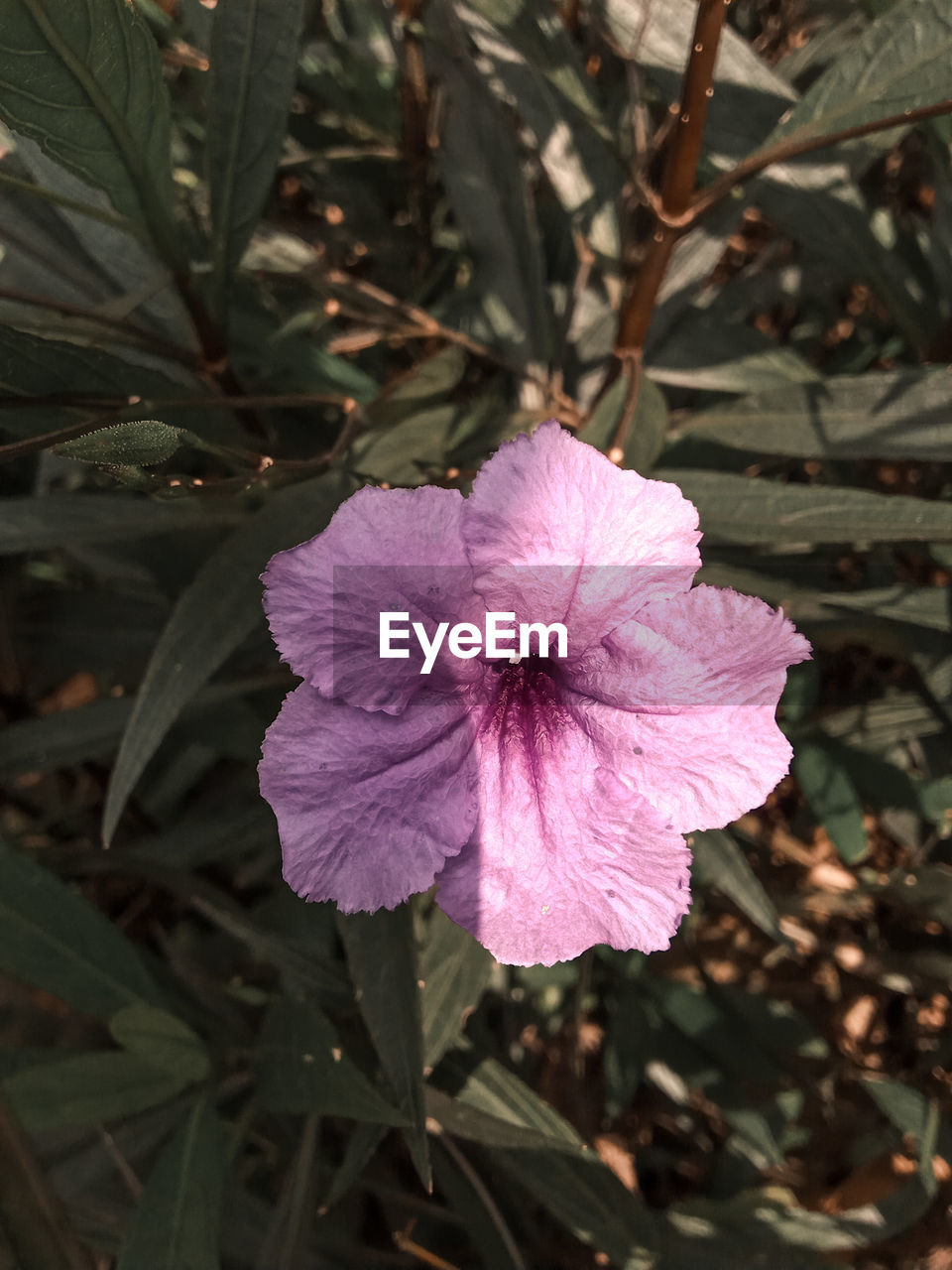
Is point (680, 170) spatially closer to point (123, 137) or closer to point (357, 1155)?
point (123, 137)

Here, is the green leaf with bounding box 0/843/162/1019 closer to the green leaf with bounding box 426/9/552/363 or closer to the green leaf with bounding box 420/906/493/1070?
the green leaf with bounding box 420/906/493/1070

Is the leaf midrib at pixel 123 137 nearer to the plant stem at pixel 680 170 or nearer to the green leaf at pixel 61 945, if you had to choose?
the plant stem at pixel 680 170

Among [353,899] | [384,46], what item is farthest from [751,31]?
[353,899]

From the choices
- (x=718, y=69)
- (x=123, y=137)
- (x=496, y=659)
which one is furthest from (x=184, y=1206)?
(x=718, y=69)

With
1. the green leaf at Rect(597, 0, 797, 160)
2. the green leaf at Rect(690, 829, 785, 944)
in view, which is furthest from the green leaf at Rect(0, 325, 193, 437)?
the green leaf at Rect(690, 829, 785, 944)

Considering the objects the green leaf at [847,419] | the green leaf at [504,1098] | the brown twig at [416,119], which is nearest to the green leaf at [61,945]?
the green leaf at [504,1098]
